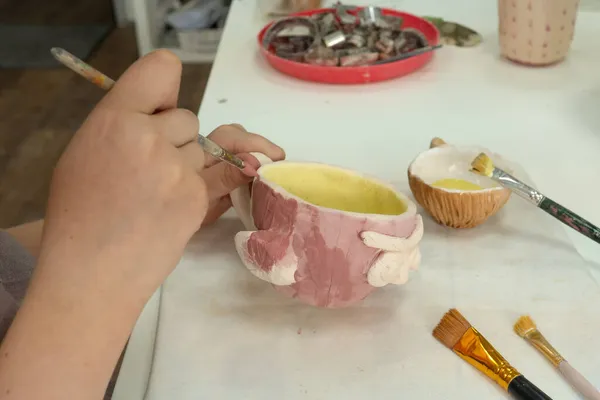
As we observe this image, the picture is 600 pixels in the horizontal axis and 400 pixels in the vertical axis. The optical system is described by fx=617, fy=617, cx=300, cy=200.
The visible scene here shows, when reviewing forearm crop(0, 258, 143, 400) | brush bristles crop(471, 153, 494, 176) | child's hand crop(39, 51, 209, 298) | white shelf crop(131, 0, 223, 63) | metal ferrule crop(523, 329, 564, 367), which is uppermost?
child's hand crop(39, 51, 209, 298)

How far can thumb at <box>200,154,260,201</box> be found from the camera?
0.52 m

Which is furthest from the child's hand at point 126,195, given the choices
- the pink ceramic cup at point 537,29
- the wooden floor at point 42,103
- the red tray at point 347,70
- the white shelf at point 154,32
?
the white shelf at point 154,32

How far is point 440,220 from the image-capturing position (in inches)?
21.9

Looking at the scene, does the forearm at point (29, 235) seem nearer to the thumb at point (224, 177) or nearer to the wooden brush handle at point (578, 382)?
the thumb at point (224, 177)

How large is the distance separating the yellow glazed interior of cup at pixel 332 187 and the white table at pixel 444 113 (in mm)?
101

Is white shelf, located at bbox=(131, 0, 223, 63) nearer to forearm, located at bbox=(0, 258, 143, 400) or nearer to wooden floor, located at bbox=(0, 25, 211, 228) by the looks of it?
wooden floor, located at bbox=(0, 25, 211, 228)

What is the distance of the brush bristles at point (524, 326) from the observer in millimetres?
452

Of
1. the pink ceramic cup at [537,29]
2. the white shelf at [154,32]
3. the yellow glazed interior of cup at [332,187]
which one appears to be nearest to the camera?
the yellow glazed interior of cup at [332,187]

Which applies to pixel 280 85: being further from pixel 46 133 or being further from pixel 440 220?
pixel 46 133

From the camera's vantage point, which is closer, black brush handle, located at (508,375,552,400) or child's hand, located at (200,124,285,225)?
black brush handle, located at (508,375,552,400)

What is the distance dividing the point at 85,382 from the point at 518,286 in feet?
1.10

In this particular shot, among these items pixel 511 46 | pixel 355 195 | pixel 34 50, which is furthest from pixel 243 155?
pixel 34 50

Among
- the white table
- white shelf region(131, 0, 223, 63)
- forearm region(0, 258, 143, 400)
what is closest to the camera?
forearm region(0, 258, 143, 400)

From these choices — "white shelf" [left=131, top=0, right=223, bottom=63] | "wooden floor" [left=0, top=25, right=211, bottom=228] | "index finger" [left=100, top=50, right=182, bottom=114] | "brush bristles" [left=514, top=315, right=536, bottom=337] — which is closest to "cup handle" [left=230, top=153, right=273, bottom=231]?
"index finger" [left=100, top=50, right=182, bottom=114]
